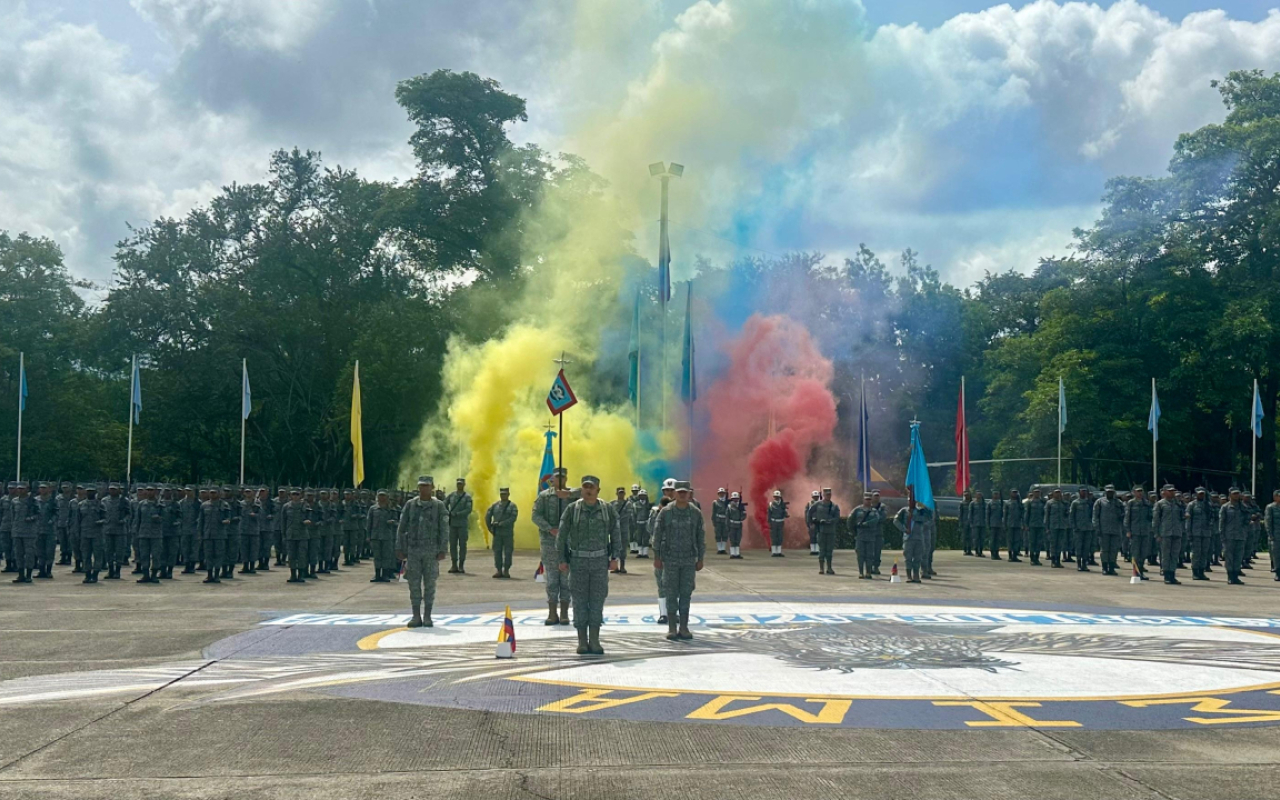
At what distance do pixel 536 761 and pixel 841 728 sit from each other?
250cm

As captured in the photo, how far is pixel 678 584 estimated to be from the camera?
13664 millimetres

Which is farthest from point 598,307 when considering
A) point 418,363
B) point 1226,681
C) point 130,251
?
point 1226,681

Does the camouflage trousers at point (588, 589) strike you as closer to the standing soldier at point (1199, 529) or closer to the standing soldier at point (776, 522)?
the standing soldier at point (1199, 529)

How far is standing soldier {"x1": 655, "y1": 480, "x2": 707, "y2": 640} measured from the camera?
13.7 meters

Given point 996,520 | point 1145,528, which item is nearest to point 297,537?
point 1145,528

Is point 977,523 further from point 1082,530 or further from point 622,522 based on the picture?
point 622,522

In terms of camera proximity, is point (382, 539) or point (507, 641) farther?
point (382, 539)

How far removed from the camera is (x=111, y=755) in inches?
301

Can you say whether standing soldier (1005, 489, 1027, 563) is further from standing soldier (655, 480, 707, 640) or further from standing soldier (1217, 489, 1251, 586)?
standing soldier (655, 480, 707, 640)

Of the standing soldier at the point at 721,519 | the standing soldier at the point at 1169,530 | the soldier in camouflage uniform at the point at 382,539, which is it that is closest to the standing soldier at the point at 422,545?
the soldier in camouflage uniform at the point at 382,539

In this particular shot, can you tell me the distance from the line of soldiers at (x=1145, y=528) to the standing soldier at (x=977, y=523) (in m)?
0.97

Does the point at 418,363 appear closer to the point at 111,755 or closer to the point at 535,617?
the point at 535,617

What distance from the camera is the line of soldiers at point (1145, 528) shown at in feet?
79.6

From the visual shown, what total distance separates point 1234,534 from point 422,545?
1845 centimetres
